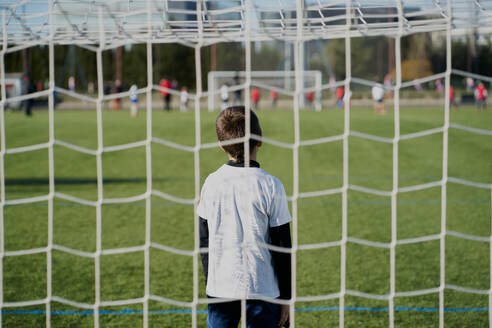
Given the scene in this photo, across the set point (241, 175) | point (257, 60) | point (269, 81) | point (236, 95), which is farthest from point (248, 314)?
point (257, 60)

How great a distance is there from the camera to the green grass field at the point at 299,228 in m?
3.67

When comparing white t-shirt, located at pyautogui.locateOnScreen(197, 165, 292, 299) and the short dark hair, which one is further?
the short dark hair

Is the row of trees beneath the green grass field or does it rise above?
above

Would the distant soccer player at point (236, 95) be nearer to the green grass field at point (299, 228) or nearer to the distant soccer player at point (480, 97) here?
the distant soccer player at point (480, 97)

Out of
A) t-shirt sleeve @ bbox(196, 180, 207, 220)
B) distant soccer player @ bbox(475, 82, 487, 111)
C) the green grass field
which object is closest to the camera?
t-shirt sleeve @ bbox(196, 180, 207, 220)

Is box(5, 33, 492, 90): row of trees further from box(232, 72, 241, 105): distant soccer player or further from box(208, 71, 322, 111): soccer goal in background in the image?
box(232, 72, 241, 105): distant soccer player

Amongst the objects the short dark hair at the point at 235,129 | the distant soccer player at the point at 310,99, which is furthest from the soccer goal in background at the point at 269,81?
the short dark hair at the point at 235,129

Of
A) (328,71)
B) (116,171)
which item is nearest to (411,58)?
(328,71)

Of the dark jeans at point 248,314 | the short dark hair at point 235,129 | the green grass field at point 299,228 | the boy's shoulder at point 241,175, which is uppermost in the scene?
the short dark hair at point 235,129

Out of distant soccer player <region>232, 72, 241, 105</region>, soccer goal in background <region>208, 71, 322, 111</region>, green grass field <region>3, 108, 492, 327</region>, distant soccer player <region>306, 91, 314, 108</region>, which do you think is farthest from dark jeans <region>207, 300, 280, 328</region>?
distant soccer player <region>306, 91, 314, 108</region>

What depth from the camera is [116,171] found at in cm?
942

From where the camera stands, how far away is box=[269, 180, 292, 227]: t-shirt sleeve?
2.07 metres

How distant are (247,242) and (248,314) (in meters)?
0.28

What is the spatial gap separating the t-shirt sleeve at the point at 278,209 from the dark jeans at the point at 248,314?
32 centimetres
